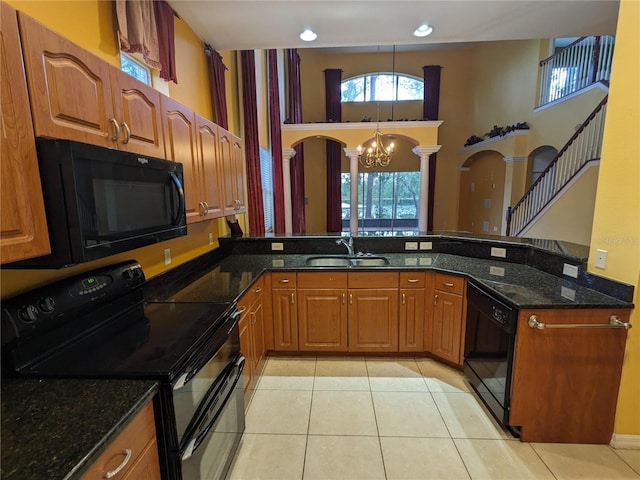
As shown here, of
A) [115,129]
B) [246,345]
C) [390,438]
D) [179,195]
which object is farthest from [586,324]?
[115,129]

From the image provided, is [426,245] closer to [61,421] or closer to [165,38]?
[165,38]

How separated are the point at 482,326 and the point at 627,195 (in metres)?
1.13

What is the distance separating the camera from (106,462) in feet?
2.86

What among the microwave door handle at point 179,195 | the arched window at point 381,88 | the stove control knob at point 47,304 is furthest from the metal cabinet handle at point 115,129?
the arched window at point 381,88

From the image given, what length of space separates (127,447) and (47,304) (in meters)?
0.65

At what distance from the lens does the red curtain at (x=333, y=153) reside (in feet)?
27.5

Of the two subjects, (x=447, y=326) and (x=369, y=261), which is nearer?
(x=447, y=326)

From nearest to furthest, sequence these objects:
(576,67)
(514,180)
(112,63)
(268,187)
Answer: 1. (112,63)
2. (268,187)
3. (576,67)
4. (514,180)

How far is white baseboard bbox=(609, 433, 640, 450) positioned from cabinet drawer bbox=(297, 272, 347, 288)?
189 cm

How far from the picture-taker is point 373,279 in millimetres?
2682

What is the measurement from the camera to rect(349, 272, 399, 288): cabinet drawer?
2672 millimetres

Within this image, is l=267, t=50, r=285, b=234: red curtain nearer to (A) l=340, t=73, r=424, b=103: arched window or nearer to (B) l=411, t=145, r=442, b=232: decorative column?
(B) l=411, t=145, r=442, b=232: decorative column

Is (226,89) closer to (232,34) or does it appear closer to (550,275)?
(232,34)

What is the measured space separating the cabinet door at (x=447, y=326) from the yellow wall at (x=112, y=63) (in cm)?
211
